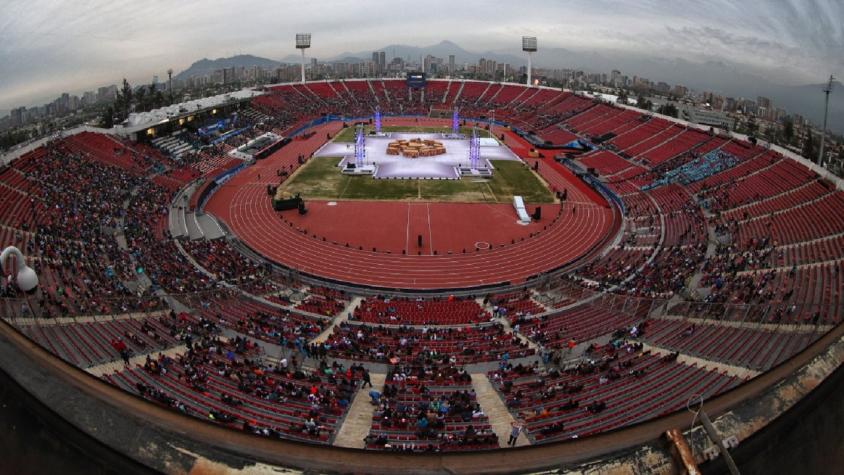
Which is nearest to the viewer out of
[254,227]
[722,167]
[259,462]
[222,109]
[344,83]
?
[259,462]

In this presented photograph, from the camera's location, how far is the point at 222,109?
2808 inches

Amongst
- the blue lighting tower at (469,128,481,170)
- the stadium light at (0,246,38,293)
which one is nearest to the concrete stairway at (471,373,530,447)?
the stadium light at (0,246,38,293)

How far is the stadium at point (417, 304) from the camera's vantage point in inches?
111

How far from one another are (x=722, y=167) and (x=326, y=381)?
4200 cm

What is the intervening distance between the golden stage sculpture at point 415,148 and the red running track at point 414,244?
19.4 m

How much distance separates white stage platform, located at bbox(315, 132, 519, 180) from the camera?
55.2 meters

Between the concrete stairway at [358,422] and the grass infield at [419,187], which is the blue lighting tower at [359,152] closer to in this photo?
the grass infield at [419,187]

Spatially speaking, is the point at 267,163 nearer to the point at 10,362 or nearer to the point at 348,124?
the point at 348,124

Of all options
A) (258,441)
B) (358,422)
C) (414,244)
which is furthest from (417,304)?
(258,441)

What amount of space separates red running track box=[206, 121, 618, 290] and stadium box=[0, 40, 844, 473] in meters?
0.24

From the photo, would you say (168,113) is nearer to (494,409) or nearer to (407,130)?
(407,130)

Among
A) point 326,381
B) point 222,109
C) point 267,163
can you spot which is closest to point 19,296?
point 326,381

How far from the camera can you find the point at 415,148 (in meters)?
63.6

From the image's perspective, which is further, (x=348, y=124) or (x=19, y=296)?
(x=348, y=124)
